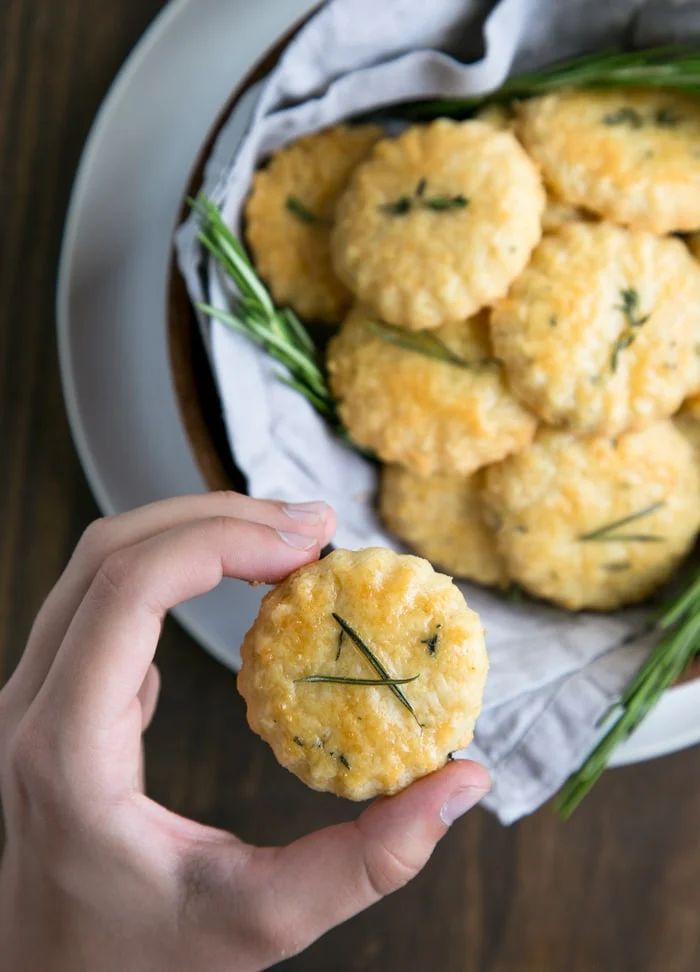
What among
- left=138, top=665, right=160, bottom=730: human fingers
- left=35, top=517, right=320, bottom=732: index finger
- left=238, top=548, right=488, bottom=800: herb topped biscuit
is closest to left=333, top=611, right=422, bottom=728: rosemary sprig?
left=238, top=548, right=488, bottom=800: herb topped biscuit

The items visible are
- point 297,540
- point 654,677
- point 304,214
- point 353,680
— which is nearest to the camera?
point 353,680

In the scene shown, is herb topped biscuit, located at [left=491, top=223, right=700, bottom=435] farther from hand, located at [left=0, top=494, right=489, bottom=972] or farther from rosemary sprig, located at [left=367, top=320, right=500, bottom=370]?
hand, located at [left=0, top=494, right=489, bottom=972]

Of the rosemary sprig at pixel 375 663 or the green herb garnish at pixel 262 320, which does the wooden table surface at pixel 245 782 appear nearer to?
the green herb garnish at pixel 262 320

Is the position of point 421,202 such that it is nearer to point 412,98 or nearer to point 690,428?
point 412,98

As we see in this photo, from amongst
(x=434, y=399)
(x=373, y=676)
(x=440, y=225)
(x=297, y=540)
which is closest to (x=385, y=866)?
(x=373, y=676)

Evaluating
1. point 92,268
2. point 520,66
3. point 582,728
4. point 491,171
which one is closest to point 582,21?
point 520,66

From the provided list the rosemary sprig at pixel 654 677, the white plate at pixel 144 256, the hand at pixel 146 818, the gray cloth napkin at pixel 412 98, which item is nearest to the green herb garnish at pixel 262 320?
the gray cloth napkin at pixel 412 98
